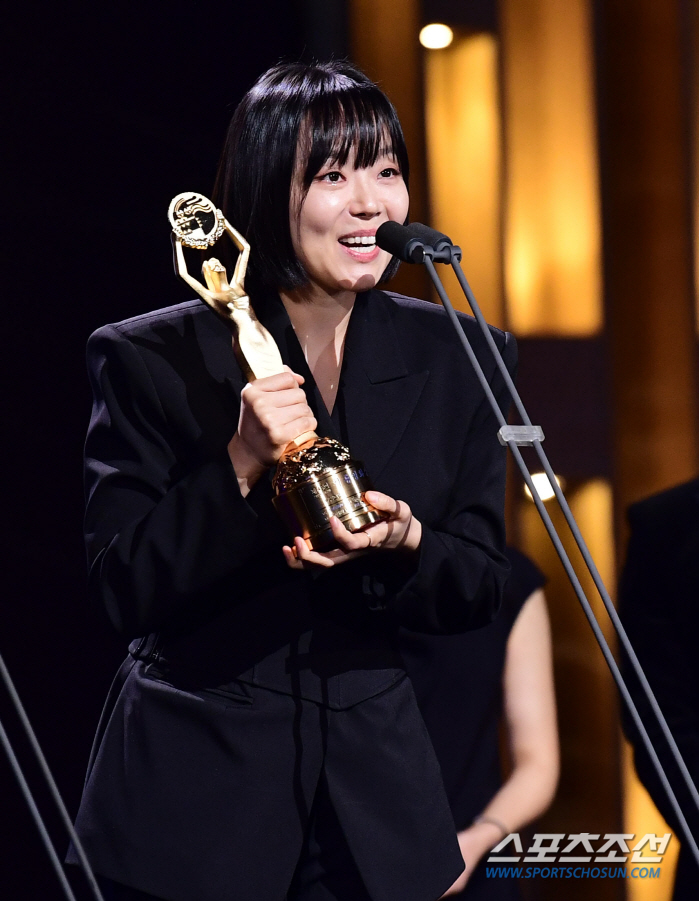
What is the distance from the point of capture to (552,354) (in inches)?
76.4

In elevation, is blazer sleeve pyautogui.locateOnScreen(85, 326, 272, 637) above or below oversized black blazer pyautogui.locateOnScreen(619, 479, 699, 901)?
above

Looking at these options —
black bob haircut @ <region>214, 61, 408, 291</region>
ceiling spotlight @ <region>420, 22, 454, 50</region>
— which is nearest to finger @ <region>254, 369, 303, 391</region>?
black bob haircut @ <region>214, 61, 408, 291</region>

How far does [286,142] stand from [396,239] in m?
0.37

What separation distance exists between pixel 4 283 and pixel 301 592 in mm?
837

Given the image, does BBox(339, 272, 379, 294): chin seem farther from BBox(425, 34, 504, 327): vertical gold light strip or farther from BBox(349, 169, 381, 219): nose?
BBox(425, 34, 504, 327): vertical gold light strip

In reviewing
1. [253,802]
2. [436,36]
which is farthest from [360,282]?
[436,36]

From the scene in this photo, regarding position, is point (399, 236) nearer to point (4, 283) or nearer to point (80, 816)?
point (80, 816)

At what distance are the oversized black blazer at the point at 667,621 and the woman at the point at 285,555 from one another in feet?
2.19

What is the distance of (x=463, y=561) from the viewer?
1.23 meters

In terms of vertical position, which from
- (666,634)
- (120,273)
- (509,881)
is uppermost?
(120,273)

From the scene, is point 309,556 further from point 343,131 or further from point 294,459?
point 343,131

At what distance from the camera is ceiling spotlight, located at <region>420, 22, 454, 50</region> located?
6.34ft

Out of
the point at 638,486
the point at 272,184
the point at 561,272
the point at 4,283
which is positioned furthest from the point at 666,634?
the point at 4,283

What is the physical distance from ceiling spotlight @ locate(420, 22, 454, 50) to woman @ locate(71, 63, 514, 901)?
0.61 meters
